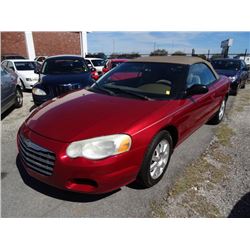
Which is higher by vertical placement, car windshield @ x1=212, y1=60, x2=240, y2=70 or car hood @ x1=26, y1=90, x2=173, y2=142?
car hood @ x1=26, y1=90, x2=173, y2=142

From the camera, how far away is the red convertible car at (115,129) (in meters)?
2.17

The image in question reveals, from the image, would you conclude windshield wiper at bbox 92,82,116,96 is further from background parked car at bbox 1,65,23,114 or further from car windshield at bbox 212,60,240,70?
car windshield at bbox 212,60,240,70

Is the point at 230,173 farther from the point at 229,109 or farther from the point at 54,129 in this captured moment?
the point at 229,109

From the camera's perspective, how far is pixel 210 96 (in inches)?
156

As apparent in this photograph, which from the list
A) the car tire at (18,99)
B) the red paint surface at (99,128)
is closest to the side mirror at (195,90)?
the red paint surface at (99,128)

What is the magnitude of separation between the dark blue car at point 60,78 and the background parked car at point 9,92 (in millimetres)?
671

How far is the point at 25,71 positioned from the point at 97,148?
8111 mm

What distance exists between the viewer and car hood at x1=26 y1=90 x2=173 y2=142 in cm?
229

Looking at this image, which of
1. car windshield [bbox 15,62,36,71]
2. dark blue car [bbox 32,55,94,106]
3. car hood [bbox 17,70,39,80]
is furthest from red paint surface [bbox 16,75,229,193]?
car windshield [bbox 15,62,36,71]

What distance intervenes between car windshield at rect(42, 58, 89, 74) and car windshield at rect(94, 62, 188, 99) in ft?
9.79

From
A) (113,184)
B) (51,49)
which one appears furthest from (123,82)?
(51,49)

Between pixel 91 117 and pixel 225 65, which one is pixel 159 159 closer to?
pixel 91 117

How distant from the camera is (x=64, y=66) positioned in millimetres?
6547

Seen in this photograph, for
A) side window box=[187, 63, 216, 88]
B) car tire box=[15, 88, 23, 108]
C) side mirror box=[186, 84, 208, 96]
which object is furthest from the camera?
car tire box=[15, 88, 23, 108]
